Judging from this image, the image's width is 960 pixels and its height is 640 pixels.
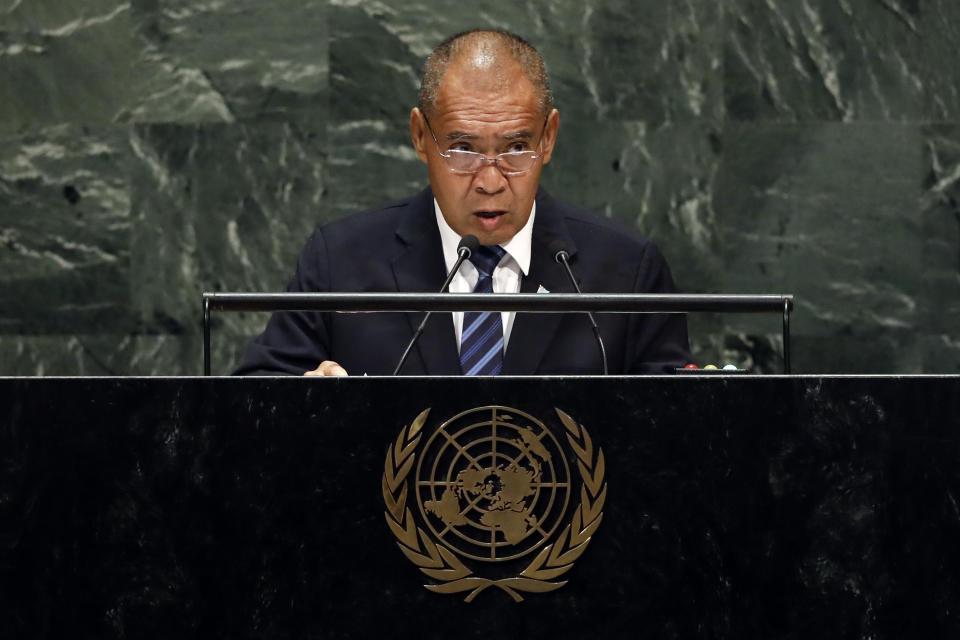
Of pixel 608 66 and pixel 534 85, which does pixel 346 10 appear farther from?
pixel 534 85

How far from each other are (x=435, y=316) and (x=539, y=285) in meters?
0.28

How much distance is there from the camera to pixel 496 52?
3488 millimetres

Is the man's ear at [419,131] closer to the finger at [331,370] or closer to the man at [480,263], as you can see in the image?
the man at [480,263]

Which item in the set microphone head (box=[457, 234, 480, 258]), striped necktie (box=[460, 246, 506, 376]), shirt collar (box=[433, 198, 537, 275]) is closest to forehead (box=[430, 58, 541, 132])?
shirt collar (box=[433, 198, 537, 275])

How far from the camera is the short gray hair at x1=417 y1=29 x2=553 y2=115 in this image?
3.48 m

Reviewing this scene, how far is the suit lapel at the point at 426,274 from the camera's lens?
3.23 meters

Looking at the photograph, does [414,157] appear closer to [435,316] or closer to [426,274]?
[426,274]
